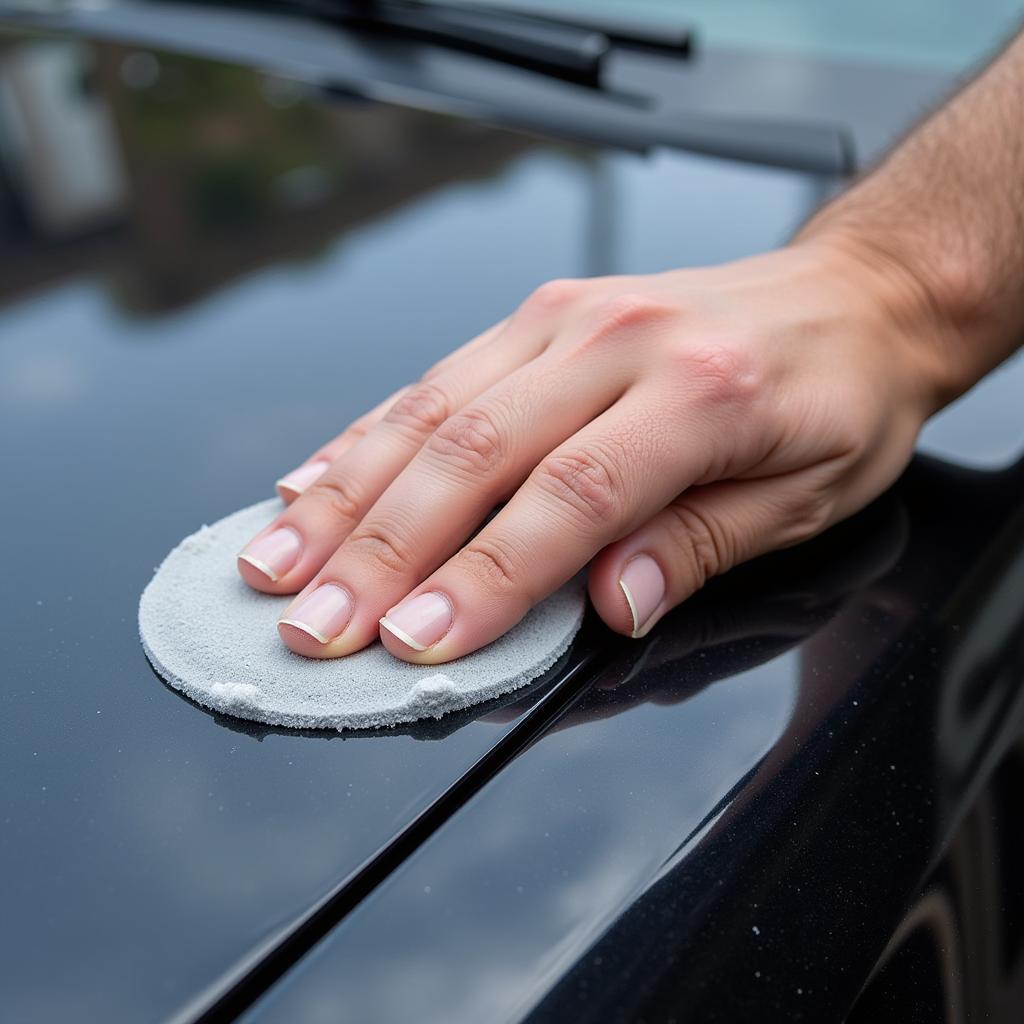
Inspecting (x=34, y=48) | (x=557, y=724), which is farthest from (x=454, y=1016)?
(x=34, y=48)

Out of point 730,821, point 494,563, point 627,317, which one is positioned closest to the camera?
point 730,821

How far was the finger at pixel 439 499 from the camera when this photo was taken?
768mm

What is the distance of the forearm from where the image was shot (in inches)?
42.8

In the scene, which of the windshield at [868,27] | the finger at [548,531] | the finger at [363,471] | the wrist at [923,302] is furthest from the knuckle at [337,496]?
the windshield at [868,27]

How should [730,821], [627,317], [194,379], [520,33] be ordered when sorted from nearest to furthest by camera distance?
1. [730,821]
2. [627,317]
3. [194,379]
4. [520,33]

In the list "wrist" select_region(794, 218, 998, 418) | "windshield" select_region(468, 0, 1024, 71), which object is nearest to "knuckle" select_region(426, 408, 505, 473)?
"wrist" select_region(794, 218, 998, 418)

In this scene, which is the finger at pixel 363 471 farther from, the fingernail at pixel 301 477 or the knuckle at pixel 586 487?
the knuckle at pixel 586 487

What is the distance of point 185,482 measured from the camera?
0.91 meters

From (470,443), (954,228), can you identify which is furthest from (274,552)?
(954,228)

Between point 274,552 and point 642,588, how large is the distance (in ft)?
0.96

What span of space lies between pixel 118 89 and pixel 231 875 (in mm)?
1493

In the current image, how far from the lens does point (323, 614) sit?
0.76 metres

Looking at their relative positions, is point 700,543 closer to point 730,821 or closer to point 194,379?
point 730,821

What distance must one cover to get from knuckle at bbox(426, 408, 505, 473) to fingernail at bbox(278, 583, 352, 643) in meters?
0.15
